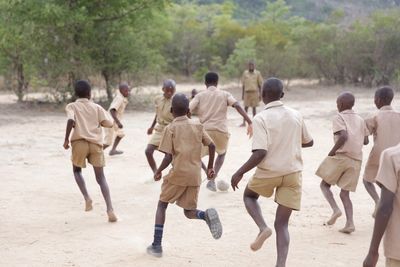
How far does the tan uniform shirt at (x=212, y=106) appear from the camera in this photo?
6.80 meters

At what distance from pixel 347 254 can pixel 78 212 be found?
9.63 ft

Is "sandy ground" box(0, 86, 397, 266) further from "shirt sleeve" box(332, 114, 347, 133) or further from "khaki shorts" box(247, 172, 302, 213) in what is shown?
"shirt sleeve" box(332, 114, 347, 133)

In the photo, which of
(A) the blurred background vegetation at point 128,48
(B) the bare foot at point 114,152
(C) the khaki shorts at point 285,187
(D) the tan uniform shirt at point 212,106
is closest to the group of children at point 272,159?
(C) the khaki shorts at point 285,187

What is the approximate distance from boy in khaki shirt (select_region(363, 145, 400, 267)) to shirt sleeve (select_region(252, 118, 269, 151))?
A: 4.73ft

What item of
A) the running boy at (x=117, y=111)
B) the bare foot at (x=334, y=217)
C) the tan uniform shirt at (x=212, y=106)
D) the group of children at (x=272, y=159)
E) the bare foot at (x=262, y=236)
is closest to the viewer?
the group of children at (x=272, y=159)

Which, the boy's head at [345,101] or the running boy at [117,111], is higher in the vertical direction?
the boy's head at [345,101]

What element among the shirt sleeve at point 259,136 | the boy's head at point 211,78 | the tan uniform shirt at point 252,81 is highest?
the boy's head at point 211,78

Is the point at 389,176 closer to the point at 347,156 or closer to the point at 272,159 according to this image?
the point at 272,159

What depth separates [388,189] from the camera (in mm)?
2686

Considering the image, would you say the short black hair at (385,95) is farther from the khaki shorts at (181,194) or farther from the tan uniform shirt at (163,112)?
the tan uniform shirt at (163,112)

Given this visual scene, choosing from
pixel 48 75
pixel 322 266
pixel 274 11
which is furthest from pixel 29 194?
pixel 274 11

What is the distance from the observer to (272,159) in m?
4.20

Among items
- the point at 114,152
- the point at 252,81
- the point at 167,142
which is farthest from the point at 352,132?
the point at 252,81

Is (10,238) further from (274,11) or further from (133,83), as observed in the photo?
(274,11)
